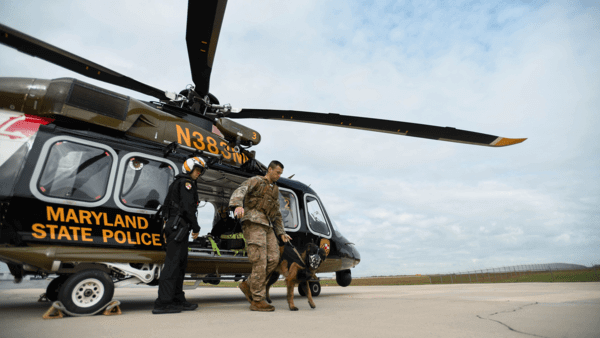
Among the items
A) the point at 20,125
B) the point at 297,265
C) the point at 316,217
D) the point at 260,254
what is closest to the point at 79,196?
the point at 20,125

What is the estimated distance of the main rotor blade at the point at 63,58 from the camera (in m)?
3.61

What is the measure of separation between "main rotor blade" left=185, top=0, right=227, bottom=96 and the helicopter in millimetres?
13

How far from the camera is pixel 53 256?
11.4ft

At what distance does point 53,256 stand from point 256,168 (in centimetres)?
330

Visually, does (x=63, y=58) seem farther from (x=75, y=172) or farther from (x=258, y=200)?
(x=258, y=200)

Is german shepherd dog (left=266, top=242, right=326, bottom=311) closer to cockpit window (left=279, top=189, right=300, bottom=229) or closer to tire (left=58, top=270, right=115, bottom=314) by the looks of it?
cockpit window (left=279, top=189, right=300, bottom=229)

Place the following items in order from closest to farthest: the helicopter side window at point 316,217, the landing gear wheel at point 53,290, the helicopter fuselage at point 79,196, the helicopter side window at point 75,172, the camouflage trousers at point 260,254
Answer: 1. the helicopter fuselage at point 79,196
2. the helicopter side window at point 75,172
3. the camouflage trousers at point 260,254
4. the landing gear wheel at point 53,290
5. the helicopter side window at point 316,217

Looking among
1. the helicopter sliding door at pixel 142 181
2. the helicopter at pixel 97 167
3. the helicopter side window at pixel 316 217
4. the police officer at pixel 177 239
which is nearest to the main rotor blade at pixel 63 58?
the helicopter at pixel 97 167

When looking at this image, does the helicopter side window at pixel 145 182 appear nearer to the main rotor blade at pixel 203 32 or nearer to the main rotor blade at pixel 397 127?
the main rotor blade at pixel 203 32

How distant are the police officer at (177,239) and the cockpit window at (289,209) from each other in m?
2.52

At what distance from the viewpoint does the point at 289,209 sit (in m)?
6.64

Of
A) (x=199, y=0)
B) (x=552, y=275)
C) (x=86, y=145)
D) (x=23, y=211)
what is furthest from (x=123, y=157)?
(x=552, y=275)

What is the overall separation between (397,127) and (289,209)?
2634mm

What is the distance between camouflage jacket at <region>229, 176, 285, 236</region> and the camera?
169 inches
